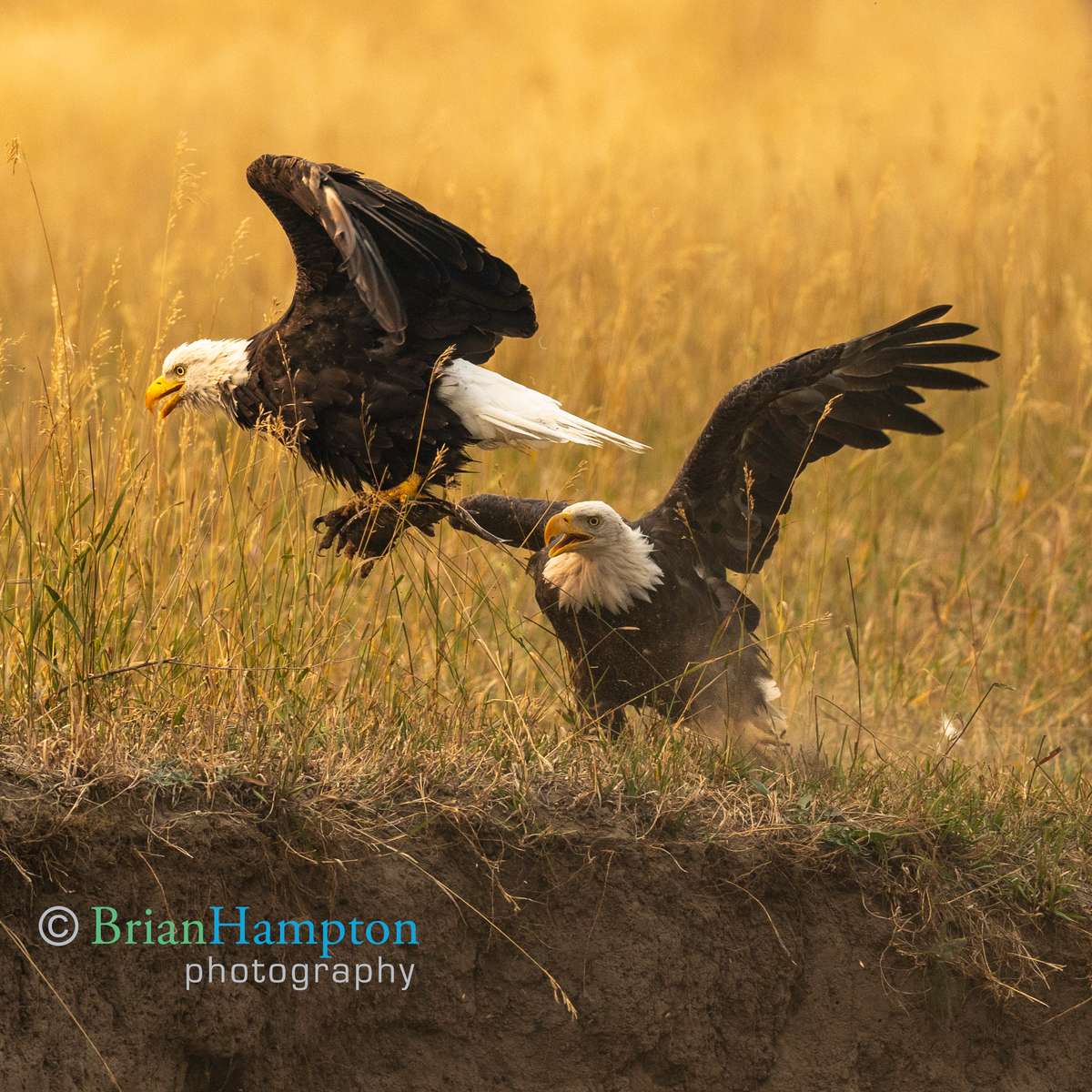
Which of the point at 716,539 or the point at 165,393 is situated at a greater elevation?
the point at 165,393

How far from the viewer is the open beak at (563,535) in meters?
4.11

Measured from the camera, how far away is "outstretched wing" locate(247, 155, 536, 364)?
375 centimetres

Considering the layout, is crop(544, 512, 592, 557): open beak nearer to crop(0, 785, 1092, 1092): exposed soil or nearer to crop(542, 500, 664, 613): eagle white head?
crop(542, 500, 664, 613): eagle white head

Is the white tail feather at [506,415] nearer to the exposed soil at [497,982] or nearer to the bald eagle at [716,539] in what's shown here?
the bald eagle at [716,539]

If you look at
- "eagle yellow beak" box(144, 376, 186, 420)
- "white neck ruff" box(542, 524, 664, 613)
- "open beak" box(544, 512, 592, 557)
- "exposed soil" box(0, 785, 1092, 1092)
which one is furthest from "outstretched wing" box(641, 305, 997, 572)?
"eagle yellow beak" box(144, 376, 186, 420)

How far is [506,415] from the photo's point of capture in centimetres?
403

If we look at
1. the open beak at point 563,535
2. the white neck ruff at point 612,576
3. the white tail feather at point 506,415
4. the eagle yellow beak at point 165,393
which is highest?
the white tail feather at point 506,415

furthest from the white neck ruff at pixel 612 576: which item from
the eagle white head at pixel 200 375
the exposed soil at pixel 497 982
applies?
the eagle white head at pixel 200 375

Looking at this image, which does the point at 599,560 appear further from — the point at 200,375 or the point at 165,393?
the point at 165,393

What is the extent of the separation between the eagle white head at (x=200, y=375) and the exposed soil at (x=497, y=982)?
1408 mm

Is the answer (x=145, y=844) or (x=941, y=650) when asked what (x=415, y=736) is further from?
(x=941, y=650)

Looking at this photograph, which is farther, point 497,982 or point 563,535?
point 563,535

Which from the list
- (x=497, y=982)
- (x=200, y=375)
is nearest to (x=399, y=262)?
(x=200, y=375)

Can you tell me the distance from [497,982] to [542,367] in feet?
13.4
